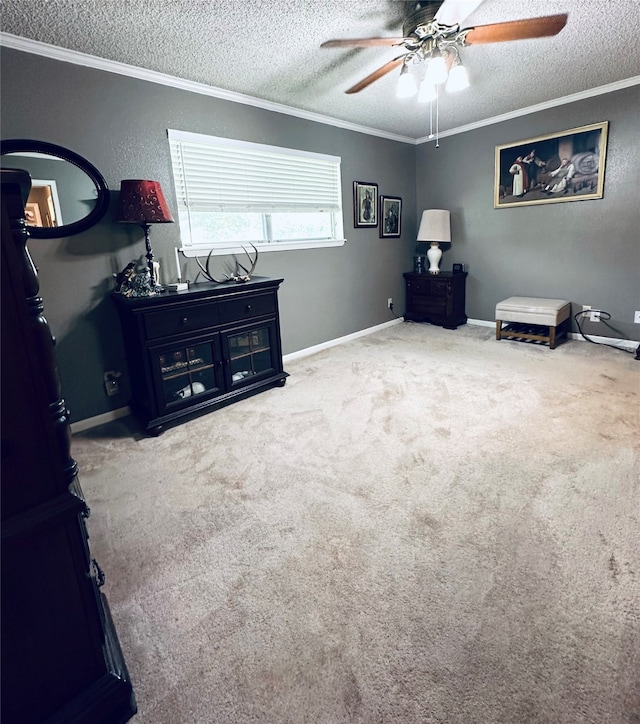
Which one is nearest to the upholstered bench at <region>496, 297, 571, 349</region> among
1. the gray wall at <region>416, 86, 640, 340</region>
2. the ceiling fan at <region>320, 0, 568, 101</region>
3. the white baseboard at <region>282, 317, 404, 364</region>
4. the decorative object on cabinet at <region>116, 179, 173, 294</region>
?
the gray wall at <region>416, 86, 640, 340</region>

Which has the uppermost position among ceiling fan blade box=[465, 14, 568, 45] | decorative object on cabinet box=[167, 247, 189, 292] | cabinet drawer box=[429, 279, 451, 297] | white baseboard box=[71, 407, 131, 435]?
ceiling fan blade box=[465, 14, 568, 45]

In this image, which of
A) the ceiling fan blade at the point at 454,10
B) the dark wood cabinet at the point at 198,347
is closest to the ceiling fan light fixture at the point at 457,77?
the ceiling fan blade at the point at 454,10

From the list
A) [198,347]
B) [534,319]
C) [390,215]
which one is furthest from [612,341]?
[198,347]

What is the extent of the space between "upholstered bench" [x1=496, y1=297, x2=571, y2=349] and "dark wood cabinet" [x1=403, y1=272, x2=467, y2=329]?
2.29ft

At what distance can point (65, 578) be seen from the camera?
0.96 metres

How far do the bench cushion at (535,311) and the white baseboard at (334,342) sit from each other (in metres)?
1.41

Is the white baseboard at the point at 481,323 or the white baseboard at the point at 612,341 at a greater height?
the white baseboard at the point at 481,323

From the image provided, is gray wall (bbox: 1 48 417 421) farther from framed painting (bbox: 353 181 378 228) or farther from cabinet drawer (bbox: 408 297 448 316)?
cabinet drawer (bbox: 408 297 448 316)

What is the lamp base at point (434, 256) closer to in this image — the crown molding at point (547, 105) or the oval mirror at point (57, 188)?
the crown molding at point (547, 105)

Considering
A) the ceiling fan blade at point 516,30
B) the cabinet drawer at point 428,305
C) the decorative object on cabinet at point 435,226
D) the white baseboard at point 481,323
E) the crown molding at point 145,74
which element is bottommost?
the white baseboard at point 481,323

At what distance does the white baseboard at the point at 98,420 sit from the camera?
2.85 metres

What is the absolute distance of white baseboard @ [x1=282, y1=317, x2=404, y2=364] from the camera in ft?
13.9

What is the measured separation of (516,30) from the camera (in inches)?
79.5

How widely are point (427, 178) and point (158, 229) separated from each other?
3.74 m
